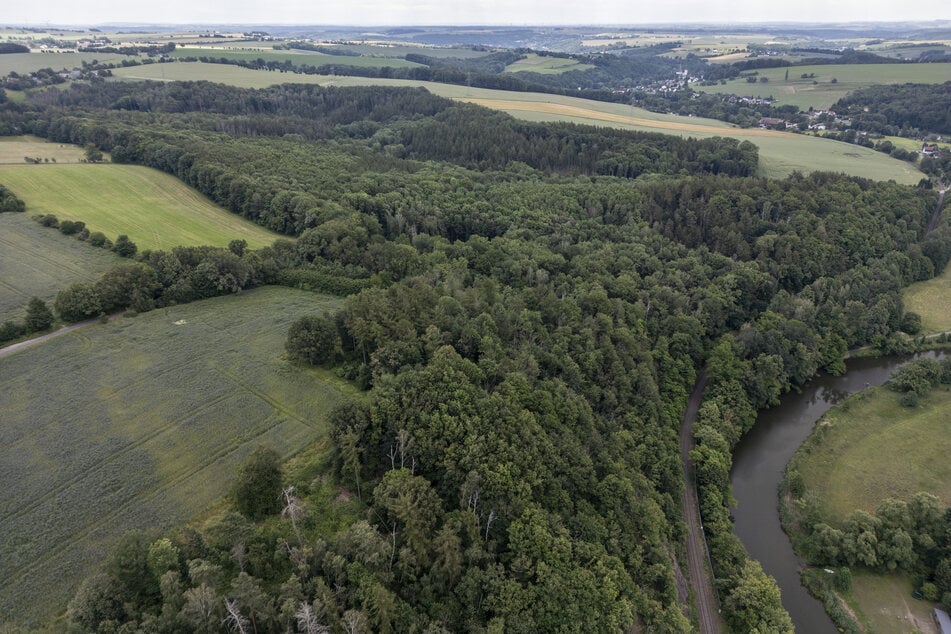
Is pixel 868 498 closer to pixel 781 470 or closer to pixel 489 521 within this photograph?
pixel 781 470

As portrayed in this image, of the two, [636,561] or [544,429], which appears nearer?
[636,561]

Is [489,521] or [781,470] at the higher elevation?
[489,521]

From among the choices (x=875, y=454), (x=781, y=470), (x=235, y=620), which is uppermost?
(x=235, y=620)

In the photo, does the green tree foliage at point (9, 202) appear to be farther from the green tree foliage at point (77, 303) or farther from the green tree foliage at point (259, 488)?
the green tree foliage at point (259, 488)

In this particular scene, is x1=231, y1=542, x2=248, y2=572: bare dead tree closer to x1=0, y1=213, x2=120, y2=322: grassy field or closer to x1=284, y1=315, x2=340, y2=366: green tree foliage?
x1=284, y1=315, x2=340, y2=366: green tree foliage

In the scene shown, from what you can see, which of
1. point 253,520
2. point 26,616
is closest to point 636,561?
point 253,520

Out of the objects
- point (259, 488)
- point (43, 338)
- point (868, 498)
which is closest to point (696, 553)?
point (868, 498)

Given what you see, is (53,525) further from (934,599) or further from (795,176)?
(795,176)
